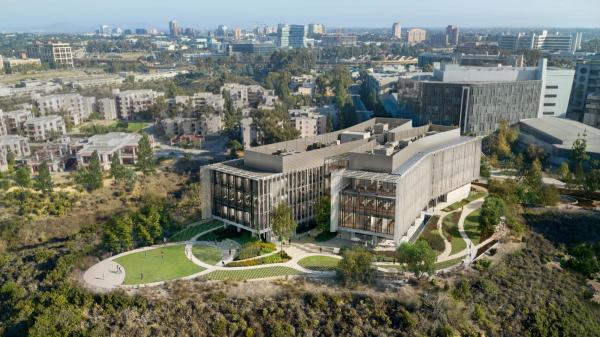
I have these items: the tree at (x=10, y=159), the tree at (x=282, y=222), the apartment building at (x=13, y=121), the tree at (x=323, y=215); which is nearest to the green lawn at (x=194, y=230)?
the tree at (x=282, y=222)

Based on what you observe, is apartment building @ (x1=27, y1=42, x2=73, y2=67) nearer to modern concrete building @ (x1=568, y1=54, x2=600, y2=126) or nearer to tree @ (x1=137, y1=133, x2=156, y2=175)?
tree @ (x1=137, y1=133, x2=156, y2=175)

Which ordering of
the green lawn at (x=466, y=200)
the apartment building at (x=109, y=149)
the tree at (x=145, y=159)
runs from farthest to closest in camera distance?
the apartment building at (x=109, y=149) < the tree at (x=145, y=159) < the green lawn at (x=466, y=200)

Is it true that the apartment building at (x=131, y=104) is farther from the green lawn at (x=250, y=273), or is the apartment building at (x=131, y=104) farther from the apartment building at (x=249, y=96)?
the green lawn at (x=250, y=273)

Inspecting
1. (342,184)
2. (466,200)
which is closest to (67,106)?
(342,184)

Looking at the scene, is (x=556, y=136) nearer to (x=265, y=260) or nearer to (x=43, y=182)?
(x=265, y=260)

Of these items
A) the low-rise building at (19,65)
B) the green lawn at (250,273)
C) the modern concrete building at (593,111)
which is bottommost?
the green lawn at (250,273)

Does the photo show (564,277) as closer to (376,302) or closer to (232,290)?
(376,302)
